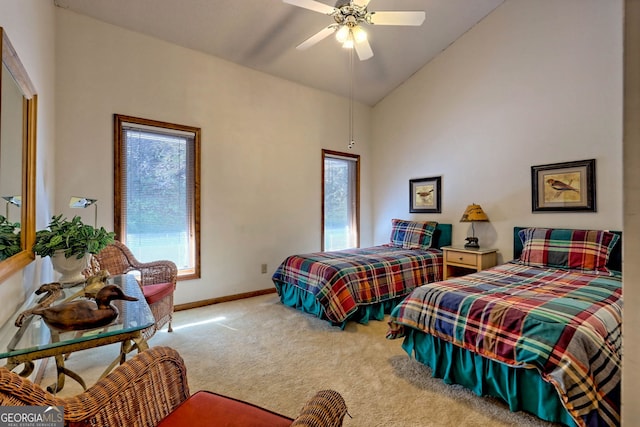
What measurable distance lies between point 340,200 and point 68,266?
3.89 meters

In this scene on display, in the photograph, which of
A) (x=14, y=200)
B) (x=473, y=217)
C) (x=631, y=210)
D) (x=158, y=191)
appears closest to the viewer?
(x=631, y=210)

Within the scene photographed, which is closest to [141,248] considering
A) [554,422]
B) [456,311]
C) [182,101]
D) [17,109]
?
[182,101]

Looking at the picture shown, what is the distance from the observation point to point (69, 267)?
187 cm

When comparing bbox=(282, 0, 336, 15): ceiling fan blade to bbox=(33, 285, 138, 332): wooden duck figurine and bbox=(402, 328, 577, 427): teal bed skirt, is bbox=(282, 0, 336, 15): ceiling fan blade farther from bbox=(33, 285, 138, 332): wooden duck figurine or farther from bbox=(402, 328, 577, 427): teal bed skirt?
bbox=(402, 328, 577, 427): teal bed skirt

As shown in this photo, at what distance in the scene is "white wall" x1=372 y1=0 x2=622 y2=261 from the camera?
3.11 meters

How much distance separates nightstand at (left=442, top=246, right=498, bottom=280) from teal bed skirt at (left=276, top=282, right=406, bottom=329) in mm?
858

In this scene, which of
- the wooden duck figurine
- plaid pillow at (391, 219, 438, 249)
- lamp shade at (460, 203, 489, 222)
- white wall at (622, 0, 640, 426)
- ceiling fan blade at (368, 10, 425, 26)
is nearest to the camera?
white wall at (622, 0, 640, 426)

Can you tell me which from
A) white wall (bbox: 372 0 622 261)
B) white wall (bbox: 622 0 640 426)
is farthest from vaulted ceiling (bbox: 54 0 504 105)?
white wall (bbox: 622 0 640 426)

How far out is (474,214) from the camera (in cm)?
386

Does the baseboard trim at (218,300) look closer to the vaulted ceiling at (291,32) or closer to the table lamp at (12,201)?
the table lamp at (12,201)

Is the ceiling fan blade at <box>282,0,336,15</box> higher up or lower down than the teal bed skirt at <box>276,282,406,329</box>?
higher up

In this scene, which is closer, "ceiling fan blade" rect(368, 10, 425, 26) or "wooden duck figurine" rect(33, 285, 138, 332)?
"wooden duck figurine" rect(33, 285, 138, 332)

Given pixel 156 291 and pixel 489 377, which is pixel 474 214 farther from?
pixel 156 291

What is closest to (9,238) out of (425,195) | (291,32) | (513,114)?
(291,32)
